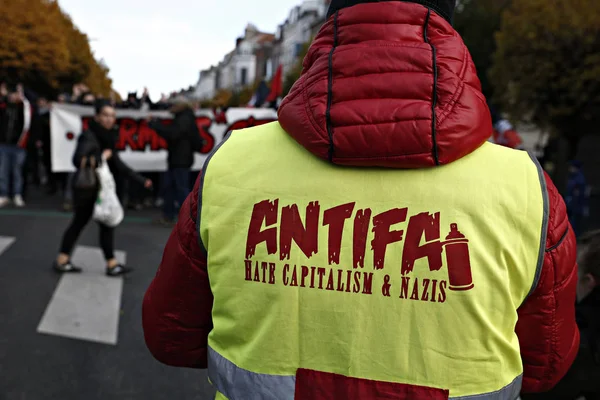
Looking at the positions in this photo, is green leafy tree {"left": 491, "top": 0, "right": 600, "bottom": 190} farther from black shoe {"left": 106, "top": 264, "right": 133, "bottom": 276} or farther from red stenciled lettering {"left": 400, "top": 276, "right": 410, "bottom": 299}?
red stenciled lettering {"left": 400, "top": 276, "right": 410, "bottom": 299}

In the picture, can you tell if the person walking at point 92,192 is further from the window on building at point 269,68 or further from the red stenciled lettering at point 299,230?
the window on building at point 269,68

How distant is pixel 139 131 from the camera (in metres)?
12.1

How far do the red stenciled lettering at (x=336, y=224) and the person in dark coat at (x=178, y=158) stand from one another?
797 cm

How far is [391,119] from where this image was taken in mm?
1314

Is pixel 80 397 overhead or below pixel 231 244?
below

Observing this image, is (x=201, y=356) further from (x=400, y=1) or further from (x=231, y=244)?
(x=400, y=1)

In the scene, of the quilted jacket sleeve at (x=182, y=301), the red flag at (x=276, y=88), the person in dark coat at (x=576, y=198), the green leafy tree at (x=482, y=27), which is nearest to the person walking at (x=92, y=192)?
the quilted jacket sleeve at (x=182, y=301)

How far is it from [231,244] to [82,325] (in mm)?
3631

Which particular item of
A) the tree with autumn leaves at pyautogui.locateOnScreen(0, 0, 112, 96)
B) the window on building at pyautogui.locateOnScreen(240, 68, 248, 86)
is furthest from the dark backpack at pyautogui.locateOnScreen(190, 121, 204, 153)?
the window on building at pyautogui.locateOnScreen(240, 68, 248, 86)

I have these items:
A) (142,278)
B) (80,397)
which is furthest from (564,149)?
(80,397)

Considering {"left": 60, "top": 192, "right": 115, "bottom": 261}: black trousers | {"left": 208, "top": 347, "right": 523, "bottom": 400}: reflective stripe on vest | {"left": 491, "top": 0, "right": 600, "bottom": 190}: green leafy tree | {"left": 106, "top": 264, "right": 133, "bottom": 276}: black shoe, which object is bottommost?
{"left": 106, "top": 264, "right": 133, "bottom": 276}: black shoe

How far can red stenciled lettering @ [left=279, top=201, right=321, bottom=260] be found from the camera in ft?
4.58

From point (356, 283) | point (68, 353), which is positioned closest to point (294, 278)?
point (356, 283)

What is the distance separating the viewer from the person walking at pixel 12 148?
10016mm
